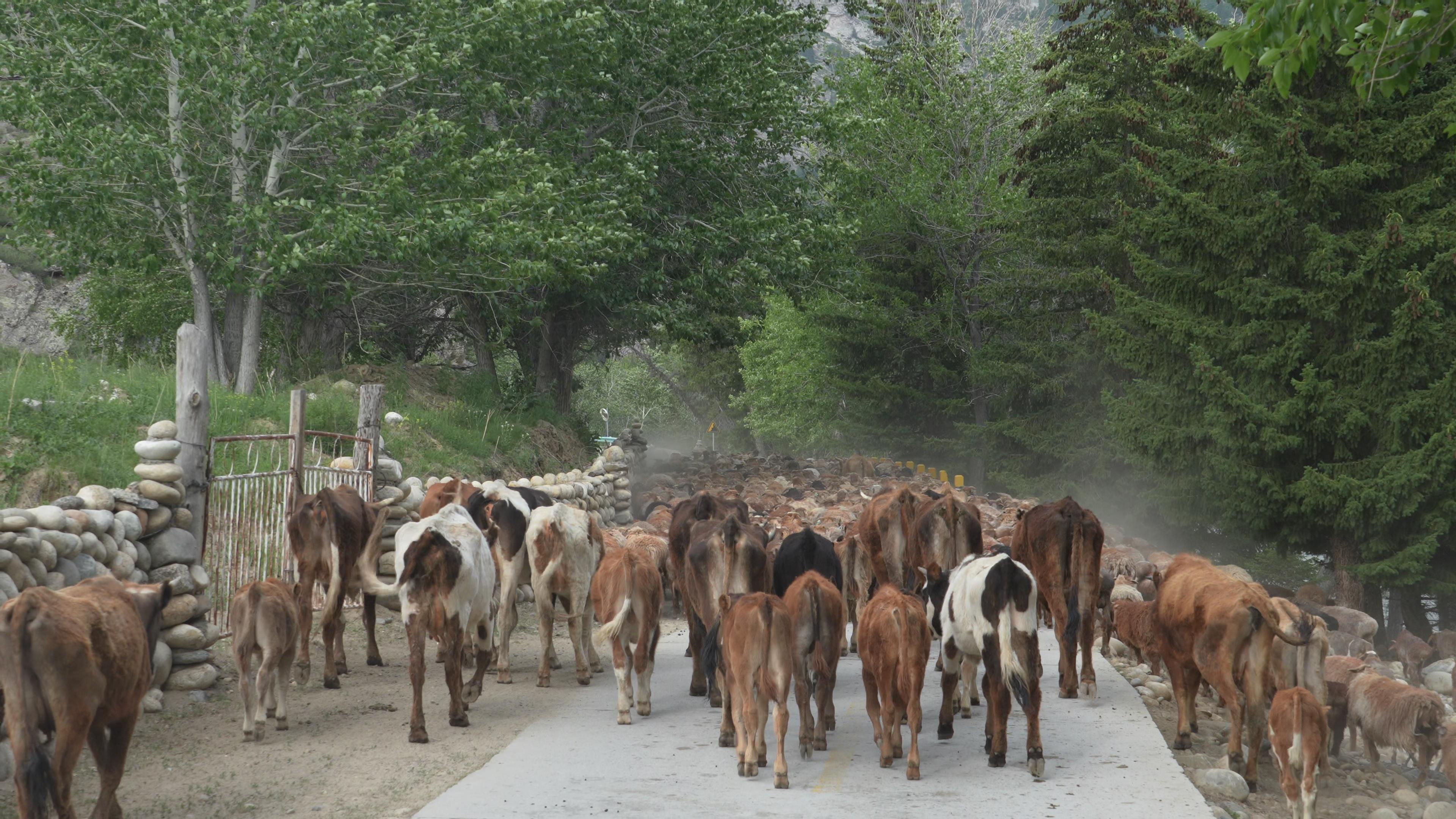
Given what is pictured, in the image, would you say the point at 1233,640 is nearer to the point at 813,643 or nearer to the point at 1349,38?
the point at 813,643

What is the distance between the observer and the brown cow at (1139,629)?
1213cm

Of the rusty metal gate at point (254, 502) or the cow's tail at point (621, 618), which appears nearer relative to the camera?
the cow's tail at point (621, 618)

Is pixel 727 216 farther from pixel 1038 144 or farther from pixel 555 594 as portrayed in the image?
pixel 555 594

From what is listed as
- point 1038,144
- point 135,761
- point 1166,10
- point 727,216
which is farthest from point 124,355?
point 1166,10

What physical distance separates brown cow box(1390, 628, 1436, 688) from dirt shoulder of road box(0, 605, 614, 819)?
35.0 ft

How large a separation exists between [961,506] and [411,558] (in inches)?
222

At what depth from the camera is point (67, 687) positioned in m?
6.56

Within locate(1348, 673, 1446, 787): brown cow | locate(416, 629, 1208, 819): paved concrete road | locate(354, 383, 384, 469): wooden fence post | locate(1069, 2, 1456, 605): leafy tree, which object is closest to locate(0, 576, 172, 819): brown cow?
locate(416, 629, 1208, 819): paved concrete road

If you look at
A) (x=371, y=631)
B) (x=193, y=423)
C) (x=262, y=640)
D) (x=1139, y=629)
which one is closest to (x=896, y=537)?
(x=1139, y=629)

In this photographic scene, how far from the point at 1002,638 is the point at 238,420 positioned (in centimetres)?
1143

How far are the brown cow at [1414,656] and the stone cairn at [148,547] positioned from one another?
14.2 meters

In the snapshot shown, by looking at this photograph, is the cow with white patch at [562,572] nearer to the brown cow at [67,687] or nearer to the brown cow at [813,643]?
the brown cow at [813,643]

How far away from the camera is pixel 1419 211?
58.7 feet

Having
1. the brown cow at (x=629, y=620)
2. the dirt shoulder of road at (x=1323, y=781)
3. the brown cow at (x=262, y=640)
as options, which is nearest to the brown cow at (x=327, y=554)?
the brown cow at (x=262, y=640)
